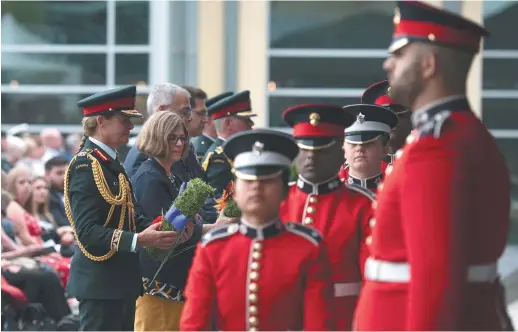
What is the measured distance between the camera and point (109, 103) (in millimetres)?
7145

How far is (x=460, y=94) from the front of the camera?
4.41 metres

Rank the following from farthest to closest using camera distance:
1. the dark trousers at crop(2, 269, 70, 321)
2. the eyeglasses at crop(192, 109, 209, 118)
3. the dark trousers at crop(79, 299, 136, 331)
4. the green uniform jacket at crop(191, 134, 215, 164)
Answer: the dark trousers at crop(2, 269, 70, 321) < the green uniform jacket at crop(191, 134, 215, 164) < the eyeglasses at crop(192, 109, 209, 118) < the dark trousers at crop(79, 299, 136, 331)

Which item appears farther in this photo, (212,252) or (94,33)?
(94,33)

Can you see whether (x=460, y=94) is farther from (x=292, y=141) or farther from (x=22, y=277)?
(x=22, y=277)

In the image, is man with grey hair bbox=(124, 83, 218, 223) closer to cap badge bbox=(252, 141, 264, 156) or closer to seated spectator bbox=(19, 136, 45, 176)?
cap badge bbox=(252, 141, 264, 156)

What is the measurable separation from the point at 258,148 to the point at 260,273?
1.45 feet

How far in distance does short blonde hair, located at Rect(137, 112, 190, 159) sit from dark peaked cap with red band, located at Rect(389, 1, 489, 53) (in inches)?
119

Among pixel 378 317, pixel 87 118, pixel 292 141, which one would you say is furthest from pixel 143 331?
pixel 378 317

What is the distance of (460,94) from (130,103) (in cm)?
312

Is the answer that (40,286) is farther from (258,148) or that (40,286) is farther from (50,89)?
(50,89)

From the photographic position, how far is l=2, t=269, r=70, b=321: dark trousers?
35.8ft

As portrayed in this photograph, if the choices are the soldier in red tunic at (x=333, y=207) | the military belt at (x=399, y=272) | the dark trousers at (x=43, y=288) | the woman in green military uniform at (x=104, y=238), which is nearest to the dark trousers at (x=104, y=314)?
the woman in green military uniform at (x=104, y=238)

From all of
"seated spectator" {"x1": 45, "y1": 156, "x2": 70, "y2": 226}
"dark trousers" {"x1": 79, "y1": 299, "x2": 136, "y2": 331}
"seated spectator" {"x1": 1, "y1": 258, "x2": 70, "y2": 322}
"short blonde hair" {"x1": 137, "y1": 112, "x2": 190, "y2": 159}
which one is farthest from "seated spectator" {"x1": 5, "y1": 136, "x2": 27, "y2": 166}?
"dark trousers" {"x1": 79, "y1": 299, "x2": 136, "y2": 331}

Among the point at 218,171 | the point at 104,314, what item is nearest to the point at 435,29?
the point at 104,314
